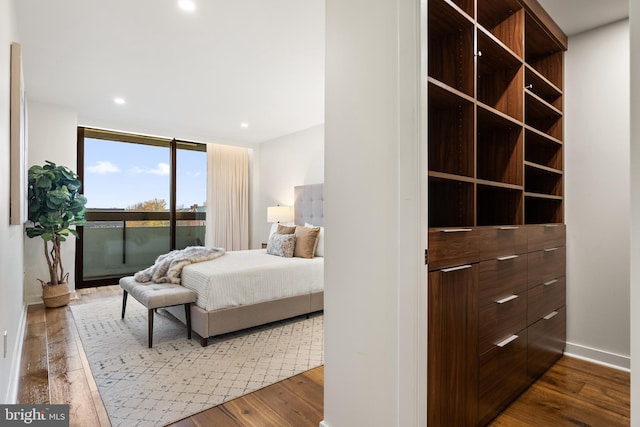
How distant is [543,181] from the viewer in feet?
9.26

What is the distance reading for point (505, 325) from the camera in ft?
6.10

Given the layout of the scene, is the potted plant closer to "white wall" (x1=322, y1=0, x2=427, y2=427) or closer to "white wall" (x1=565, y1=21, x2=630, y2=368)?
"white wall" (x1=322, y1=0, x2=427, y2=427)

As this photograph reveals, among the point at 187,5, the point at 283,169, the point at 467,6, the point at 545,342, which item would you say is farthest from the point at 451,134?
the point at 283,169

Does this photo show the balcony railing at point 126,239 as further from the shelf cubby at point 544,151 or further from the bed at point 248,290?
the shelf cubby at point 544,151

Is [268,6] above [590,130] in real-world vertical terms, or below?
above

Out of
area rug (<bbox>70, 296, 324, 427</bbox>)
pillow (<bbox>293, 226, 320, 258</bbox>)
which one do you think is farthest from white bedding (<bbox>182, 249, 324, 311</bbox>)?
area rug (<bbox>70, 296, 324, 427</bbox>)

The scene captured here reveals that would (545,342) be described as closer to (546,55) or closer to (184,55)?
(546,55)

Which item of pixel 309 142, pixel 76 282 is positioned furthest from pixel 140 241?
pixel 309 142

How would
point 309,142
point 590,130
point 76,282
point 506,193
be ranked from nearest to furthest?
point 506,193 < point 590,130 < point 76,282 < point 309,142

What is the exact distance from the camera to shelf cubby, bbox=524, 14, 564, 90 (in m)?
2.46

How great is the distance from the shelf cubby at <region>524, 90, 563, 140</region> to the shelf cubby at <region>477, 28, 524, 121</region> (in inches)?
17.4

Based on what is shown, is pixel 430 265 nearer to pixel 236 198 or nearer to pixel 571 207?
pixel 571 207

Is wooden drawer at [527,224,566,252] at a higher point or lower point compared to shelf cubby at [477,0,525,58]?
lower

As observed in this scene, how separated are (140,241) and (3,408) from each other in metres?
4.49
